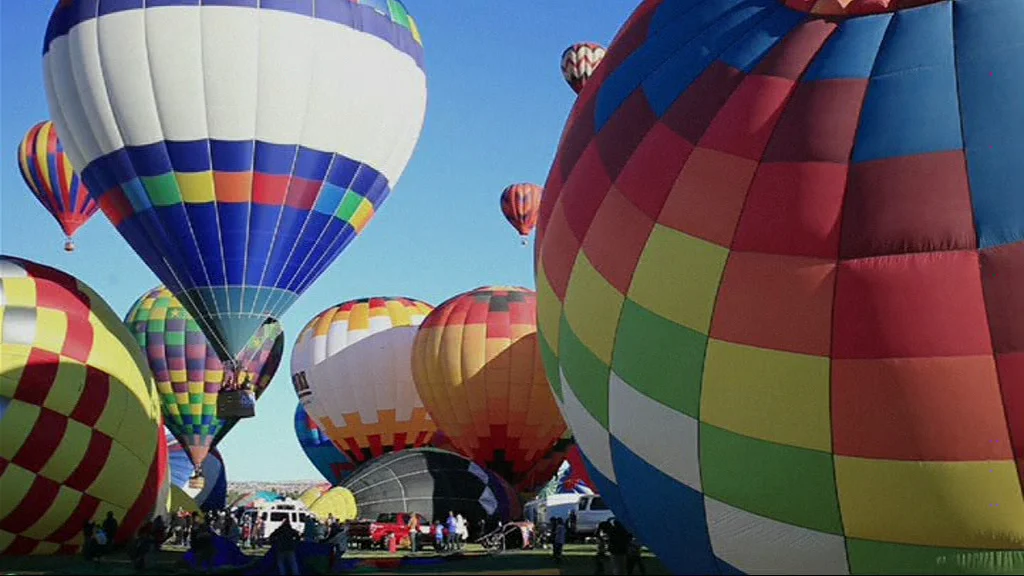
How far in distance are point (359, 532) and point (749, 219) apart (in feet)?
35.4

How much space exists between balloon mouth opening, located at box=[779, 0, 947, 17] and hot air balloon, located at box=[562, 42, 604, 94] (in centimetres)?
1724

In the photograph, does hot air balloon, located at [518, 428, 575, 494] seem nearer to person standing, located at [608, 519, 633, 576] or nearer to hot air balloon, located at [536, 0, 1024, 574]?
person standing, located at [608, 519, 633, 576]

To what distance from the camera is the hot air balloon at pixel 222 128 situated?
1429 centimetres

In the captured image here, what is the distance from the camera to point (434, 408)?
21328 millimetres

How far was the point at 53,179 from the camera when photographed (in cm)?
2430

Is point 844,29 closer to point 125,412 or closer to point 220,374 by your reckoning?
point 125,412

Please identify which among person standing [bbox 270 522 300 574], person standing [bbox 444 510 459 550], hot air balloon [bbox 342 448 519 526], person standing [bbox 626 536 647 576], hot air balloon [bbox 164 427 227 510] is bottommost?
person standing [bbox 626 536 647 576]

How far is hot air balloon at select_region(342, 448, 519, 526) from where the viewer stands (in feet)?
55.4

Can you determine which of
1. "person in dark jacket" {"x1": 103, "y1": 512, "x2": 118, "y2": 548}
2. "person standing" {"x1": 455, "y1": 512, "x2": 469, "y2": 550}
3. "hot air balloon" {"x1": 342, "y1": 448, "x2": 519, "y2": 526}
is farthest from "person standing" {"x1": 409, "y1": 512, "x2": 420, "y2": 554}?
"person in dark jacket" {"x1": 103, "y1": 512, "x2": 118, "y2": 548}

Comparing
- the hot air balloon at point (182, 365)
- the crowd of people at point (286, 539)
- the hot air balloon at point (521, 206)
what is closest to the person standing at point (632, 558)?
the crowd of people at point (286, 539)

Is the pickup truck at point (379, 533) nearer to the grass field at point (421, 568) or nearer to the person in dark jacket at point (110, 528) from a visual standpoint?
the grass field at point (421, 568)

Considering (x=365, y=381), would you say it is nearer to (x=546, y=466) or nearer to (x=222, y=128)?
(x=546, y=466)

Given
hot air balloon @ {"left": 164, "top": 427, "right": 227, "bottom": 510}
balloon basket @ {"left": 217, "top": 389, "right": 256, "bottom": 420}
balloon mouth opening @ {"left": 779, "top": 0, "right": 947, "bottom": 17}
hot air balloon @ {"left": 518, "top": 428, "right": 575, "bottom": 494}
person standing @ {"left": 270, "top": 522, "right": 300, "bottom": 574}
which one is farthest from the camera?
hot air balloon @ {"left": 164, "top": 427, "right": 227, "bottom": 510}

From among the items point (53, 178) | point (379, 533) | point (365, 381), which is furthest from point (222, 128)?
point (53, 178)
